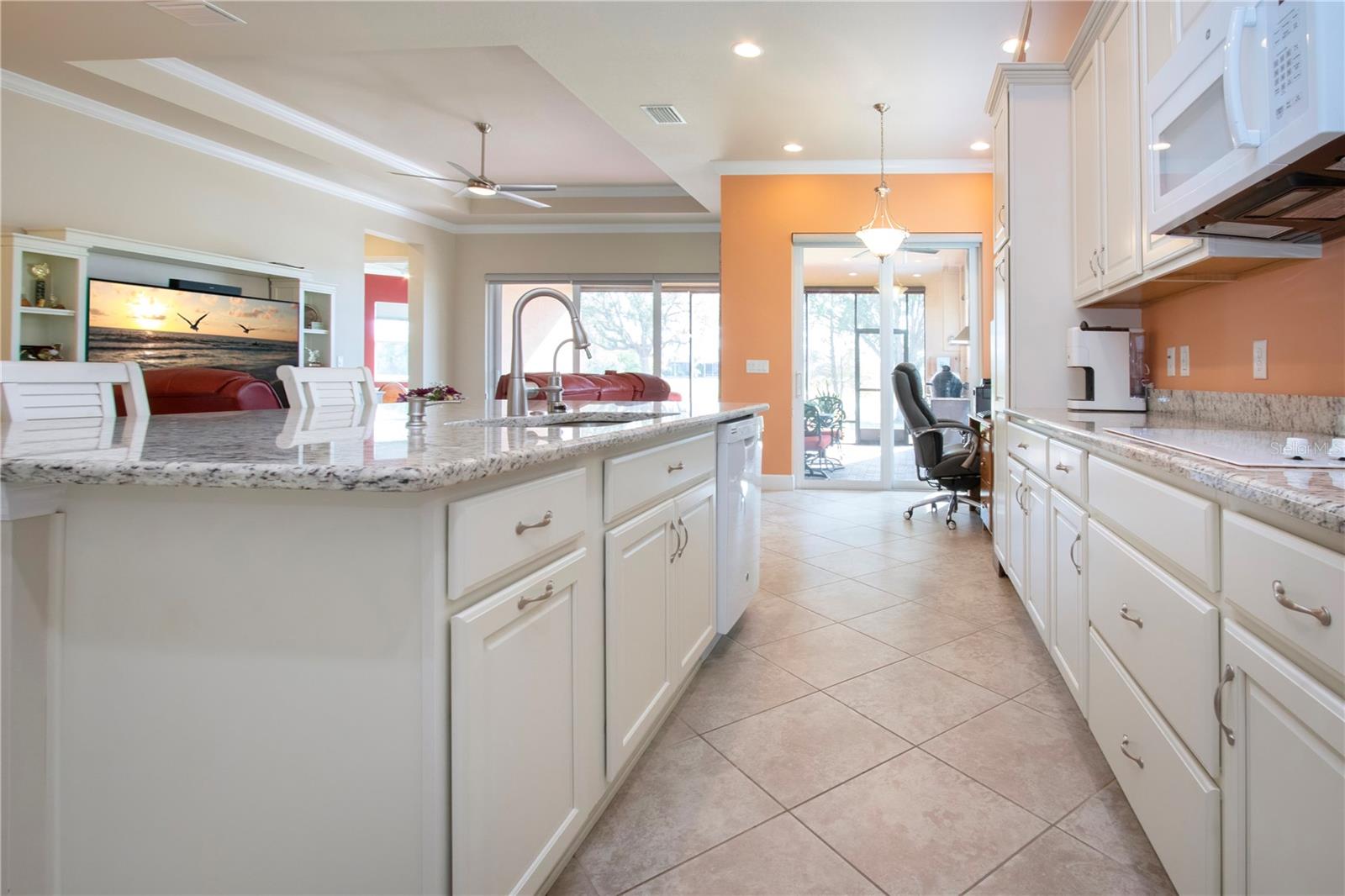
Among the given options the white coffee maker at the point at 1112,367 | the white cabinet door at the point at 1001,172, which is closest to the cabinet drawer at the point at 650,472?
the white coffee maker at the point at 1112,367

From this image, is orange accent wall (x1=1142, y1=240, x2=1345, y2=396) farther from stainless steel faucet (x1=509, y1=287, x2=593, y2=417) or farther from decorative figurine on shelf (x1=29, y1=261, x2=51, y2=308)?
decorative figurine on shelf (x1=29, y1=261, x2=51, y2=308)

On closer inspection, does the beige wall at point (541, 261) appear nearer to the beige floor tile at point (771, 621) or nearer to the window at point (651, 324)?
the window at point (651, 324)

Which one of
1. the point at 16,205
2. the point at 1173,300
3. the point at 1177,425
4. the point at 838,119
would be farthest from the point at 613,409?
the point at 16,205

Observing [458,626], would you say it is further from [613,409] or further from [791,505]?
[791,505]

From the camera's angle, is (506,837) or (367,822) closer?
(367,822)

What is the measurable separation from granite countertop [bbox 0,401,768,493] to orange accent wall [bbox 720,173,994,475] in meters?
Answer: 4.81

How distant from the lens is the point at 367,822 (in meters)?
0.93

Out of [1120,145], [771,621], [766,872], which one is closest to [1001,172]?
[1120,145]

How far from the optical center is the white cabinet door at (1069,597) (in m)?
1.80

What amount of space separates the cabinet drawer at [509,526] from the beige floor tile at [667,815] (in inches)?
26.3

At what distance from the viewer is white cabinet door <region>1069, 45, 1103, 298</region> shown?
2763 mm

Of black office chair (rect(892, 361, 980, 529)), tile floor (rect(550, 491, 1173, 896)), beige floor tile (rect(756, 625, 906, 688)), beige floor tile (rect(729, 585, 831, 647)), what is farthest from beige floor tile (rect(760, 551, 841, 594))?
black office chair (rect(892, 361, 980, 529))

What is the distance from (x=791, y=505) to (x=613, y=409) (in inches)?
124

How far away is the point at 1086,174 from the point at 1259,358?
1.23 metres
